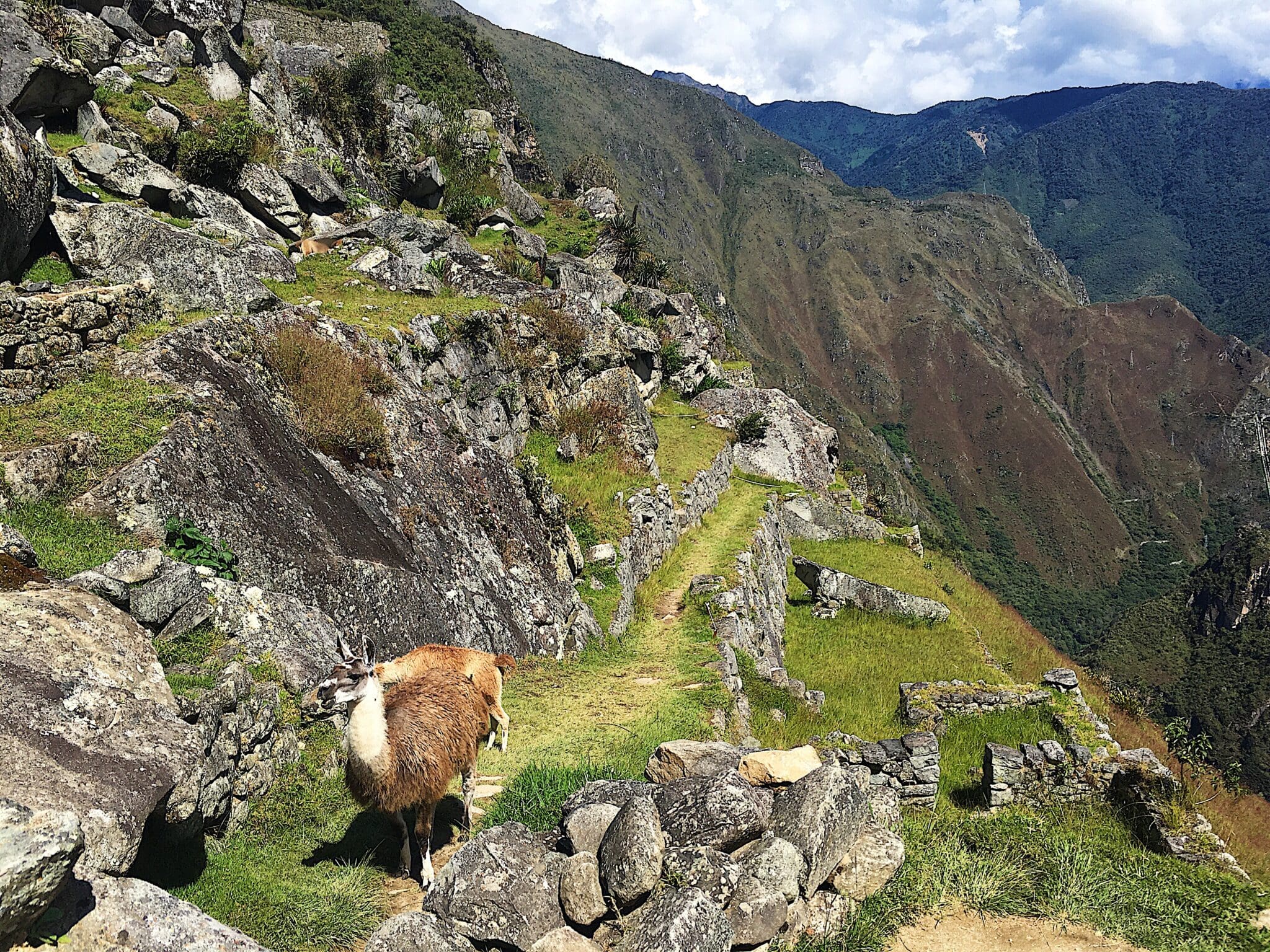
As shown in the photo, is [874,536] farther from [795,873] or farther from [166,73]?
[166,73]

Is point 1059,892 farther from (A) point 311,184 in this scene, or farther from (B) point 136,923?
(A) point 311,184

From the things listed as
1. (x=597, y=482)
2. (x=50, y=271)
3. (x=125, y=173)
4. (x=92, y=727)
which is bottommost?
(x=92, y=727)

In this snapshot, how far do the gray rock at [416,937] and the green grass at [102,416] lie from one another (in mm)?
5930

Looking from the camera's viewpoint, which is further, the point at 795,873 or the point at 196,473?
the point at 196,473

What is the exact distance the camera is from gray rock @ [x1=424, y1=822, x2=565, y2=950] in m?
4.70

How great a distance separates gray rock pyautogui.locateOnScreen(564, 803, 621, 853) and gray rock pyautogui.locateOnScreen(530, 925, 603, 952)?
0.65 meters

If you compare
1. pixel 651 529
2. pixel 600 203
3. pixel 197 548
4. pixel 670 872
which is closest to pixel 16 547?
pixel 197 548

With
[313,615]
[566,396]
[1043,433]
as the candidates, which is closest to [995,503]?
[1043,433]

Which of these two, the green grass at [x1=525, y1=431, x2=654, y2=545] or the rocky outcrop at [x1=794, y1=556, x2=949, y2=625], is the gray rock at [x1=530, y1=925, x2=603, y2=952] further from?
the rocky outcrop at [x1=794, y1=556, x2=949, y2=625]

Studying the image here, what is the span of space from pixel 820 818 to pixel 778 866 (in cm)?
54

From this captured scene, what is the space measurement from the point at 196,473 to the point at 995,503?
19360 centimetres

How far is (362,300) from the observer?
15867 mm

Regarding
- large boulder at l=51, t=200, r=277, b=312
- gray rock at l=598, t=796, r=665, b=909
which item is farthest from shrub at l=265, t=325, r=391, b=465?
gray rock at l=598, t=796, r=665, b=909

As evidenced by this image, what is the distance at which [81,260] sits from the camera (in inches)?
440
